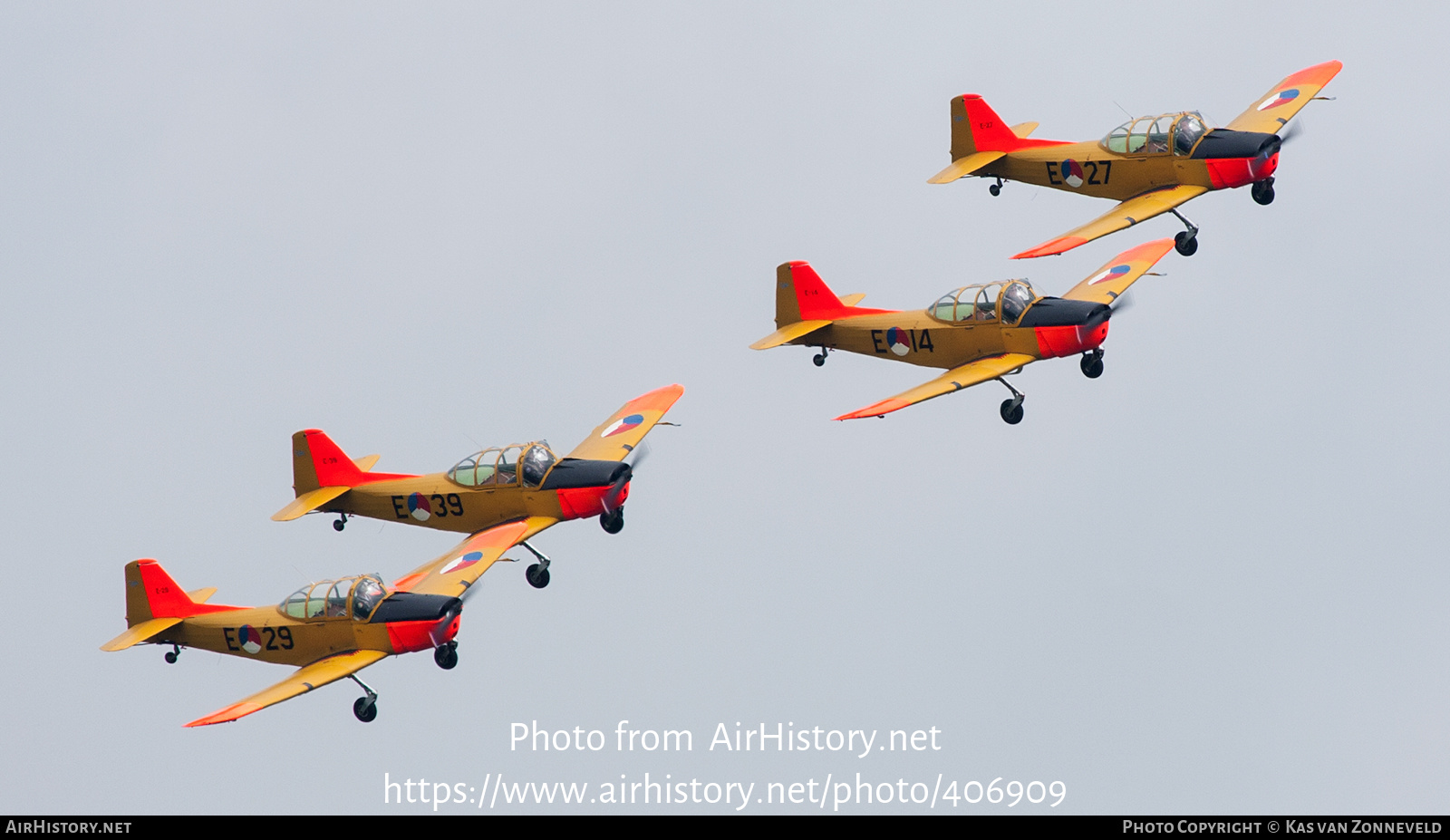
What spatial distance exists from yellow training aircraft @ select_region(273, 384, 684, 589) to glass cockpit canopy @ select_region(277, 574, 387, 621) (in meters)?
4.17

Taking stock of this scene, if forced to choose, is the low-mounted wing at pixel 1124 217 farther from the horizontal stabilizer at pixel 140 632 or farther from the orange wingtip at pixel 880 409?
the horizontal stabilizer at pixel 140 632

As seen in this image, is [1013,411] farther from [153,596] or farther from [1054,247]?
[153,596]

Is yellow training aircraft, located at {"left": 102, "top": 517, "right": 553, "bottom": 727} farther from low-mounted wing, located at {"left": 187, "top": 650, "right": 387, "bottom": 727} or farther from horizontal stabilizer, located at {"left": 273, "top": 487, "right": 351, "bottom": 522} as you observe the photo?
horizontal stabilizer, located at {"left": 273, "top": 487, "right": 351, "bottom": 522}

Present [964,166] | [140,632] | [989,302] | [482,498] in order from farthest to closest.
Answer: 1. [964,166]
2. [989,302]
3. [482,498]
4. [140,632]

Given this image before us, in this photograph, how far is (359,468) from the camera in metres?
60.3

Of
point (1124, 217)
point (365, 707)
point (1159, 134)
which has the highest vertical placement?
point (1159, 134)

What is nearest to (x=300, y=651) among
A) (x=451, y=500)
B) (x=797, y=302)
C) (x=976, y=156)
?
(x=451, y=500)

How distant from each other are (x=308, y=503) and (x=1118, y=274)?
18.8 m

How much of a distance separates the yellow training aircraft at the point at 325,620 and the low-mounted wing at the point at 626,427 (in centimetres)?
247

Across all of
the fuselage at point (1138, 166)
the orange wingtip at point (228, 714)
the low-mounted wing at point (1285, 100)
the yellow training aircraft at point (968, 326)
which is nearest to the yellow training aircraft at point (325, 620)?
the orange wingtip at point (228, 714)

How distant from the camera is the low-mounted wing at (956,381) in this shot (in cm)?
5641

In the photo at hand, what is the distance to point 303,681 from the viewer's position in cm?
5238

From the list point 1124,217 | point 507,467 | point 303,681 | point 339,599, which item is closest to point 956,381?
point 1124,217

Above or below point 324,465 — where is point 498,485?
below
